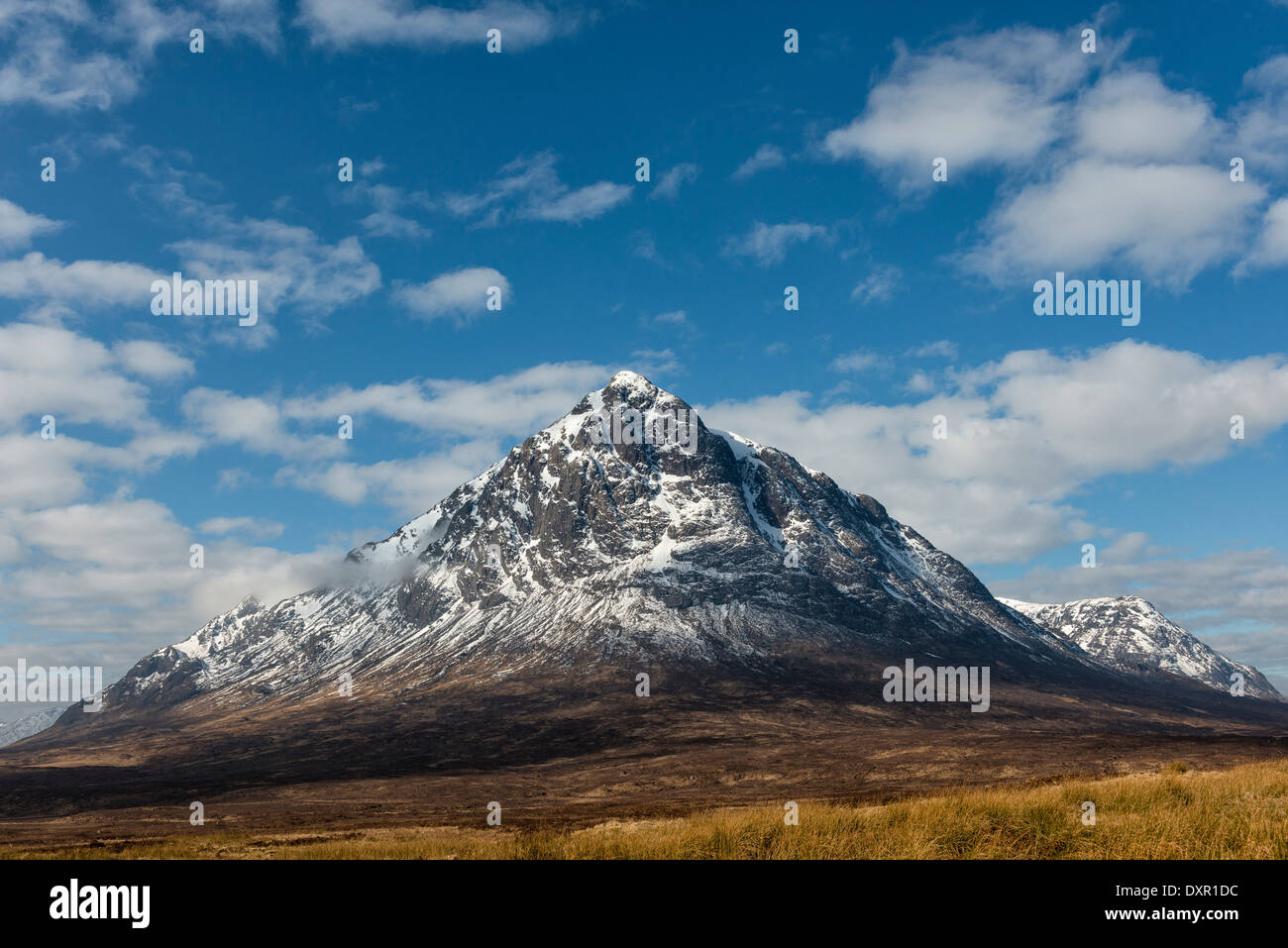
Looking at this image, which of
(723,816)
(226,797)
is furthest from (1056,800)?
(226,797)

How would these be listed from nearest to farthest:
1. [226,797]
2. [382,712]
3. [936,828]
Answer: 1. [936,828]
2. [226,797]
3. [382,712]

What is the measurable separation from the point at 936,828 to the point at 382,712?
19336 cm

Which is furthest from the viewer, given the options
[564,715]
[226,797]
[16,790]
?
[564,715]

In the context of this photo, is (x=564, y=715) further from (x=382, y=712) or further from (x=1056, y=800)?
(x=1056, y=800)

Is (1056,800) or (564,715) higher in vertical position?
(1056,800)

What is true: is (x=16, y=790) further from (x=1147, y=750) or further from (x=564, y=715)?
(x=1147, y=750)

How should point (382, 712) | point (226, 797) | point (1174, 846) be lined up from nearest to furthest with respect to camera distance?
point (1174, 846), point (226, 797), point (382, 712)

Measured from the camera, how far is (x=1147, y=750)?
3452 inches
